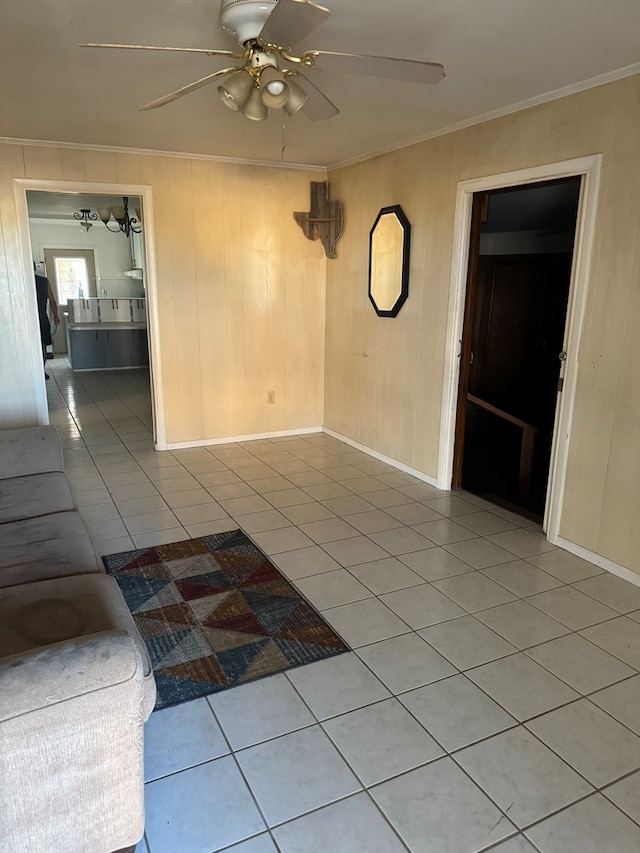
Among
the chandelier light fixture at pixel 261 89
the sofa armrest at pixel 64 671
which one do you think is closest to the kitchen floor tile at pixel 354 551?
the sofa armrest at pixel 64 671

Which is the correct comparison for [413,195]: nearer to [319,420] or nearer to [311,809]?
[319,420]

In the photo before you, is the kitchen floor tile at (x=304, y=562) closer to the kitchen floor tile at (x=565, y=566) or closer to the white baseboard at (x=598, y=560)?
the kitchen floor tile at (x=565, y=566)

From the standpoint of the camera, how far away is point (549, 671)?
6.97 feet

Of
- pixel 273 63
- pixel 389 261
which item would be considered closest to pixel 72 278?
pixel 389 261

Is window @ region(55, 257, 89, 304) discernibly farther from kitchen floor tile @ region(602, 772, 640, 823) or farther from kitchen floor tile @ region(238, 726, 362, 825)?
kitchen floor tile @ region(602, 772, 640, 823)

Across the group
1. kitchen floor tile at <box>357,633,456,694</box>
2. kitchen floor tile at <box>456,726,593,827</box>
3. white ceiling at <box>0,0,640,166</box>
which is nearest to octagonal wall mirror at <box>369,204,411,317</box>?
white ceiling at <box>0,0,640,166</box>

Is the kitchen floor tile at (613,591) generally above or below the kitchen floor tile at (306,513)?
below

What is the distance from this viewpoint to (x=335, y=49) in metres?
2.40

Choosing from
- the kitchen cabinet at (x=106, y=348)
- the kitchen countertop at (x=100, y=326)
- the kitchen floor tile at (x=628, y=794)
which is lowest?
the kitchen floor tile at (x=628, y=794)

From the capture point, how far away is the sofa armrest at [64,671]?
3.83ft

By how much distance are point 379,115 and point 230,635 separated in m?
2.88

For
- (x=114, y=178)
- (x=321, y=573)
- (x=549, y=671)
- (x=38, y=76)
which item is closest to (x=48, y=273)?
(x=114, y=178)

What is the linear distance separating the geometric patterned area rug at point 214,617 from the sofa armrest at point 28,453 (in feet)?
1.86

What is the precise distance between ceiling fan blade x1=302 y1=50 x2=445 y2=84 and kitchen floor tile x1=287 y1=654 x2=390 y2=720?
207 centimetres
